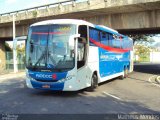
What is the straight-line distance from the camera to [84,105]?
11.1 m

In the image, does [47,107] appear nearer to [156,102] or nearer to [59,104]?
[59,104]

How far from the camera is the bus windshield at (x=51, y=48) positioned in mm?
13062

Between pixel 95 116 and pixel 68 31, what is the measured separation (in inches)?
205

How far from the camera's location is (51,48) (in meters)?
13.3

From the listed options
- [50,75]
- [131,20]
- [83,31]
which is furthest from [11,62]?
[50,75]

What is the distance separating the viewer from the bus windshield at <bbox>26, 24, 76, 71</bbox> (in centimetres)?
1306

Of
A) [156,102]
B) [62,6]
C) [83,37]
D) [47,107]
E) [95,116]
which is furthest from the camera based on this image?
[62,6]

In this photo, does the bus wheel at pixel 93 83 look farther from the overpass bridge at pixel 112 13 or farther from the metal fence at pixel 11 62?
the metal fence at pixel 11 62

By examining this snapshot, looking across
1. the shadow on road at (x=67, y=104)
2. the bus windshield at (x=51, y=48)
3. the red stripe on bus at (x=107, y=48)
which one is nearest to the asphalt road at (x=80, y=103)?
the shadow on road at (x=67, y=104)

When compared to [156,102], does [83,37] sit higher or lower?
higher

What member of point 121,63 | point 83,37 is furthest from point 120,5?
point 83,37

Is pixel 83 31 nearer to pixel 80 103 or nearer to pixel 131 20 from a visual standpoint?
pixel 80 103

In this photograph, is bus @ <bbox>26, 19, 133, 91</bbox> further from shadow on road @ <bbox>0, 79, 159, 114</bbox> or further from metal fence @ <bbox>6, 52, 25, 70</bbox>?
metal fence @ <bbox>6, 52, 25, 70</bbox>

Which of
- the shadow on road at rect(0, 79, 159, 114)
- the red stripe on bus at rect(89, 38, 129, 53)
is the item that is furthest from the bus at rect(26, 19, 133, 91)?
the shadow on road at rect(0, 79, 159, 114)
